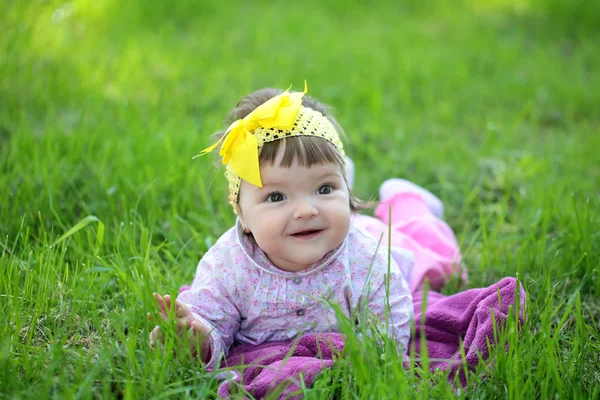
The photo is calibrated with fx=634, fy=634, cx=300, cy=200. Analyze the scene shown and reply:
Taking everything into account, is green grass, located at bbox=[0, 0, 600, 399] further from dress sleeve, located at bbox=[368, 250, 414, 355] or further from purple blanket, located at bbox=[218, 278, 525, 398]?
dress sleeve, located at bbox=[368, 250, 414, 355]

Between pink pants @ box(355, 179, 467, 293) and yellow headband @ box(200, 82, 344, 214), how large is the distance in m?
0.60

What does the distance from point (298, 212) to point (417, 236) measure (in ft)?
4.02

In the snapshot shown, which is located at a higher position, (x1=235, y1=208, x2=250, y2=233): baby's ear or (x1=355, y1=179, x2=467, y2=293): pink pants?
(x1=235, y1=208, x2=250, y2=233): baby's ear

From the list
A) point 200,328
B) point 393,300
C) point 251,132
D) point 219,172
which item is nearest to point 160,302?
point 200,328

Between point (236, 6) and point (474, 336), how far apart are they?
17.6 feet

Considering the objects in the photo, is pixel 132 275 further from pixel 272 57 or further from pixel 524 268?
pixel 272 57

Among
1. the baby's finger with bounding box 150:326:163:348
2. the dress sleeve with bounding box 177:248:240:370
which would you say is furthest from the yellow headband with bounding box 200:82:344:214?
the baby's finger with bounding box 150:326:163:348

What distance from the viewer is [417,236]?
124 inches

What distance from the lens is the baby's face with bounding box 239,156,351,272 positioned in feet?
6.97

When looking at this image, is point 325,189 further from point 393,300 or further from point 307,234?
point 393,300

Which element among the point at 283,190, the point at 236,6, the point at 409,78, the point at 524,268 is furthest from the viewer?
the point at 236,6

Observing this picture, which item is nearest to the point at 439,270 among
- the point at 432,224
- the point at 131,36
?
the point at 432,224

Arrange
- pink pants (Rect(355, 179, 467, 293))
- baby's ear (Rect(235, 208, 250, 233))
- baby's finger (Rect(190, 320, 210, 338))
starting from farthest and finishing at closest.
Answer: pink pants (Rect(355, 179, 467, 293)) → baby's ear (Rect(235, 208, 250, 233)) → baby's finger (Rect(190, 320, 210, 338))

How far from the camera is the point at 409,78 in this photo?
5258 mm
